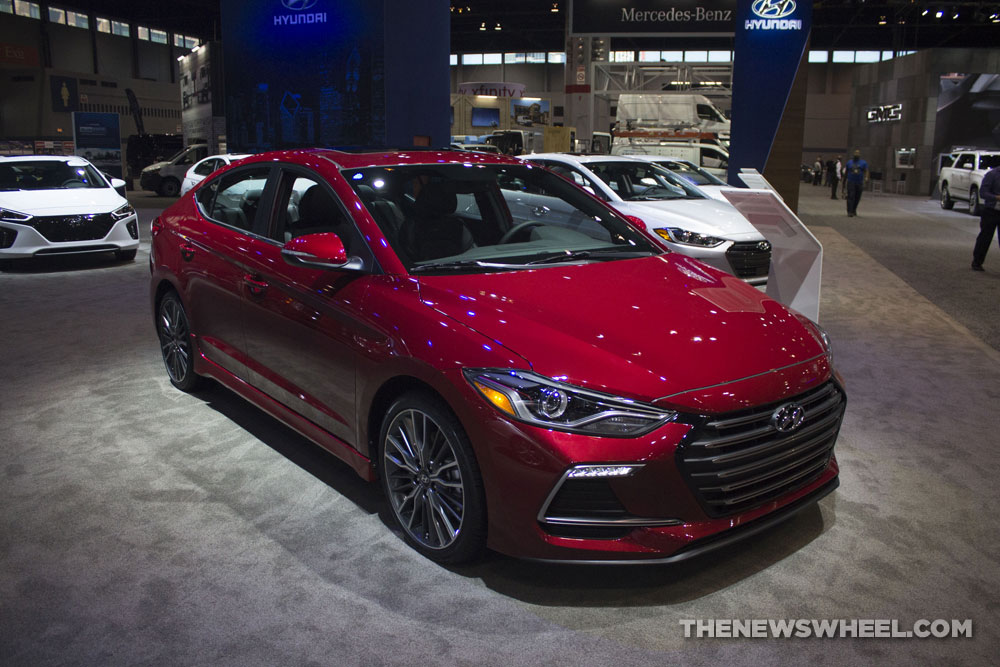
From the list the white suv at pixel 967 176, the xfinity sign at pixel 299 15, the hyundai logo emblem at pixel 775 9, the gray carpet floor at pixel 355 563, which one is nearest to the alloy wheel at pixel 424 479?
the gray carpet floor at pixel 355 563

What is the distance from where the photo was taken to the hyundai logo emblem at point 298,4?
12.2 m

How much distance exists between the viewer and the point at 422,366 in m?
2.86

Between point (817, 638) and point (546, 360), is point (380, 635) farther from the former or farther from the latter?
point (817, 638)

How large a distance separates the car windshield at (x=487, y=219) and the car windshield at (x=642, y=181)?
5167 mm

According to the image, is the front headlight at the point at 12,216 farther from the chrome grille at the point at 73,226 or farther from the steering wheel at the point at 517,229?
the steering wheel at the point at 517,229

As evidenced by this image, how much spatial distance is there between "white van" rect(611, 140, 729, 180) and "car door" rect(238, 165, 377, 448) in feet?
54.4

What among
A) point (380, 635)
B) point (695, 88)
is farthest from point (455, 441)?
point (695, 88)

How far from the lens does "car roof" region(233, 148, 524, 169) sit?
3.79 meters

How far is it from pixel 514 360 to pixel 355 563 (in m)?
1.10

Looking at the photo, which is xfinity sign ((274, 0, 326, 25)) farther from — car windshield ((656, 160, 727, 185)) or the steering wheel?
the steering wheel

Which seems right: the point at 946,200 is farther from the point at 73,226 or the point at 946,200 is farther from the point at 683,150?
the point at 73,226

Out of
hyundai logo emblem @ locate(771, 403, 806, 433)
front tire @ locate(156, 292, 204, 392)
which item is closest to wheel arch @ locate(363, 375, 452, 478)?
hyundai logo emblem @ locate(771, 403, 806, 433)

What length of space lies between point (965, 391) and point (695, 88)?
912 inches

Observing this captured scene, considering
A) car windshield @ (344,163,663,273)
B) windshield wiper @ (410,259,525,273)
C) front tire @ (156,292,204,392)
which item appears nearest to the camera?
windshield wiper @ (410,259,525,273)
